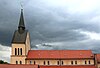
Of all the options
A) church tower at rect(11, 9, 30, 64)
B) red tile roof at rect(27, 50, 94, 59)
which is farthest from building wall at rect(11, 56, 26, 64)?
red tile roof at rect(27, 50, 94, 59)

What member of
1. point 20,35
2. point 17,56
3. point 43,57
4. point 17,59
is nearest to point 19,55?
point 17,56

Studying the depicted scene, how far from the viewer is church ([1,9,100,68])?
276 ft

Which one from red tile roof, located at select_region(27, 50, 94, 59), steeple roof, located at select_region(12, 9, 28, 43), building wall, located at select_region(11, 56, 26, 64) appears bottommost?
building wall, located at select_region(11, 56, 26, 64)

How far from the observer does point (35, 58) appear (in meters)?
85.2

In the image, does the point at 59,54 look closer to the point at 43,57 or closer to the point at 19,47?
the point at 43,57

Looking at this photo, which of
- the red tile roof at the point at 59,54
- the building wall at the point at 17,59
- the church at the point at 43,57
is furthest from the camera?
the red tile roof at the point at 59,54

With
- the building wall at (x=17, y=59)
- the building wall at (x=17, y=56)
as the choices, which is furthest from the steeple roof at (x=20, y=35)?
the building wall at (x=17, y=59)

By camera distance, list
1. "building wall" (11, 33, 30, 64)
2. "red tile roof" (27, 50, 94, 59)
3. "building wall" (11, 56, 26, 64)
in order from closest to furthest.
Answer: "building wall" (11, 56, 26, 64), "building wall" (11, 33, 30, 64), "red tile roof" (27, 50, 94, 59)

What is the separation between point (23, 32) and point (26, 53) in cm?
731

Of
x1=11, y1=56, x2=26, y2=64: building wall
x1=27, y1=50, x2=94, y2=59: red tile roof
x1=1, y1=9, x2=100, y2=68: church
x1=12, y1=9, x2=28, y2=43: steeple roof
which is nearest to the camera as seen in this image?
x1=11, y1=56, x2=26, y2=64: building wall

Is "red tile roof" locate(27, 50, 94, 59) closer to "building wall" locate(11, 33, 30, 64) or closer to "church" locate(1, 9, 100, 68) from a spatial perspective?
"church" locate(1, 9, 100, 68)

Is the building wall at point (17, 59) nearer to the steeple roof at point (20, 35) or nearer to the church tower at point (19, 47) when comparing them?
the church tower at point (19, 47)

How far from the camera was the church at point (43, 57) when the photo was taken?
84000mm

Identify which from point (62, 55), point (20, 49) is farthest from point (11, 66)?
point (62, 55)
